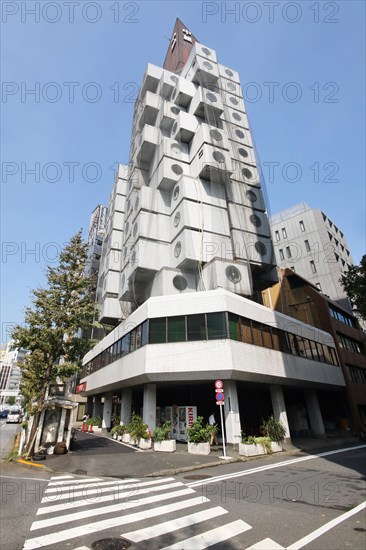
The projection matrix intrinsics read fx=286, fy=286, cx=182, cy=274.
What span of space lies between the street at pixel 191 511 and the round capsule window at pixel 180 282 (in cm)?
1882

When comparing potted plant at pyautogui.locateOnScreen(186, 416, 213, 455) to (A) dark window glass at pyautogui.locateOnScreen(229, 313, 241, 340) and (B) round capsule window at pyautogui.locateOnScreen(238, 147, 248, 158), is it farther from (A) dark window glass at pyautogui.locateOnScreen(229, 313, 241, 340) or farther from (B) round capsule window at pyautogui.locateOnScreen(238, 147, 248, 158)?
(B) round capsule window at pyautogui.locateOnScreen(238, 147, 248, 158)

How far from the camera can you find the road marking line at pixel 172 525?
5.43 meters

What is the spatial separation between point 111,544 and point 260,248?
30.0 meters

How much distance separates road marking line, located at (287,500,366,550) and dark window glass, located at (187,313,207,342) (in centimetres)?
1239

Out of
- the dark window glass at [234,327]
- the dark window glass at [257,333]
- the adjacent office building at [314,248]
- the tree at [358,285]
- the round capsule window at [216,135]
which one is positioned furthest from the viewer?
the adjacent office building at [314,248]

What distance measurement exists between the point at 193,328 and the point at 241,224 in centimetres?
1703

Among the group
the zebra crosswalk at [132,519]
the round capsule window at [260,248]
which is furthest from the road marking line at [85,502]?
the round capsule window at [260,248]

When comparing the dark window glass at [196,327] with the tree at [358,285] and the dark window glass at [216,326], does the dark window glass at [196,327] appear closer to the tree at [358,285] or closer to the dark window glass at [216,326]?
the dark window glass at [216,326]

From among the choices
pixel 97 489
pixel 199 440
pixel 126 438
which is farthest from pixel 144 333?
pixel 97 489

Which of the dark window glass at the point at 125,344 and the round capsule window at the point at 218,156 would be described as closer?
the dark window glass at the point at 125,344

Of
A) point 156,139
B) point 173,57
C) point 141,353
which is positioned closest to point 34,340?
point 141,353

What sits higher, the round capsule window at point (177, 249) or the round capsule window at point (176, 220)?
the round capsule window at point (176, 220)

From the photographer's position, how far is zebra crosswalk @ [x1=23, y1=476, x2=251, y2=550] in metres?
5.24

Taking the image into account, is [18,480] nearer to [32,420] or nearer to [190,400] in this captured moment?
[32,420]
